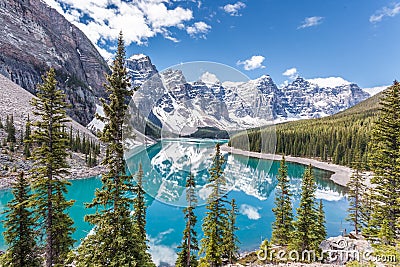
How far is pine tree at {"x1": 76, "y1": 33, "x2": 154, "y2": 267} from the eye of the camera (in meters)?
7.74

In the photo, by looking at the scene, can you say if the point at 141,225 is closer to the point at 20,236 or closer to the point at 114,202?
the point at 20,236

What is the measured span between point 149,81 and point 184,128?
1.32 meters

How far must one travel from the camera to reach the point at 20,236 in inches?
404

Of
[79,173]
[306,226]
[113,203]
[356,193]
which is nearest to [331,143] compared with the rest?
[356,193]

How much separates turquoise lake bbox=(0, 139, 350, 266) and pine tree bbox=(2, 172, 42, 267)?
23.6ft

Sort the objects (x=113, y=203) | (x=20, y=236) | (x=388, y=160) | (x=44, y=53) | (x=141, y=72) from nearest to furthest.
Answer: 1. (x=113, y=203)
2. (x=20, y=236)
3. (x=141, y=72)
4. (x=388, y=160)
5. (x=44, y=53)

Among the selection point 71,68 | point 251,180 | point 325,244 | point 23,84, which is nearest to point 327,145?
point 325,244

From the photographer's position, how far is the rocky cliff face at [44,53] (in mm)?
102875

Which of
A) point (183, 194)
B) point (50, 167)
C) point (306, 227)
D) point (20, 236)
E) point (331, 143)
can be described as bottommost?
point (306, 227)

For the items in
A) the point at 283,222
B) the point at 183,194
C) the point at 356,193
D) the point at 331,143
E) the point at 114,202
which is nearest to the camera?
the point at 183,194

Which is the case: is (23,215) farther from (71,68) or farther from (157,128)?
(71,68)

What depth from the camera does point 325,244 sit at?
642 inches

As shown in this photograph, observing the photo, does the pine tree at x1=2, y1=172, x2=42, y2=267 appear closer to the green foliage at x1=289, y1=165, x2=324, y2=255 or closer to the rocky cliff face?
the green foliage at x1=289, y1=165, x2=324, y2=255

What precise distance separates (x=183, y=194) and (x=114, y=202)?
14.4ft
